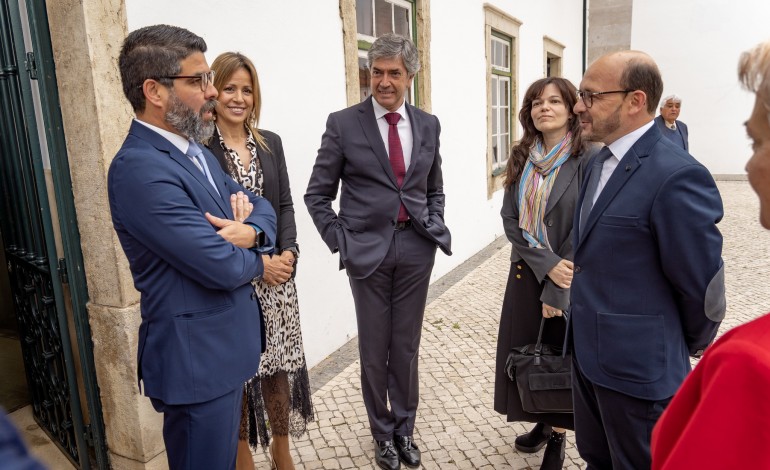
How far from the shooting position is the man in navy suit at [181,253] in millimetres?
1743

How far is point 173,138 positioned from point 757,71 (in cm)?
165

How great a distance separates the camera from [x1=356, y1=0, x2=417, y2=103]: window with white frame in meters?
5.15

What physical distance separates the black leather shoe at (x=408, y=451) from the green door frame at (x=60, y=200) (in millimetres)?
1507

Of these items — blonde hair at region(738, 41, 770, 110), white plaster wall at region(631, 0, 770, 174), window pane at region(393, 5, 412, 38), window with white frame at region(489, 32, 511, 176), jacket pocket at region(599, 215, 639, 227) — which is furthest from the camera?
white plaster wall at region(631, 0, 770, 174)

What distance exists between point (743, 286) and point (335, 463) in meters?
5.38

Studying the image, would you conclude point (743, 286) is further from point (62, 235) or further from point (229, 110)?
point (62, 235)

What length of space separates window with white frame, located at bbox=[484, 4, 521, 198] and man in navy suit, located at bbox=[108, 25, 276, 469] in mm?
6604

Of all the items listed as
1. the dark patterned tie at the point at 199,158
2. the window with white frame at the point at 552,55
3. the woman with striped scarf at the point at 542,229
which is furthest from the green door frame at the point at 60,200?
the window with white frame at the point at 552,55

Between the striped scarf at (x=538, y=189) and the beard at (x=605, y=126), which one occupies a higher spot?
the beard at (x=605, y=126)

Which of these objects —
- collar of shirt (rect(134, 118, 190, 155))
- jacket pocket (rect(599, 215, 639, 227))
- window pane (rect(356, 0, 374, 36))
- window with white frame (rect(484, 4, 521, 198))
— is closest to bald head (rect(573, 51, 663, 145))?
jacket pocket (rect(599, 215, 639, 227))

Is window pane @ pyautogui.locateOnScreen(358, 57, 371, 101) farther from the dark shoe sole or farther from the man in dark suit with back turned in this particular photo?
the dark shoe sole

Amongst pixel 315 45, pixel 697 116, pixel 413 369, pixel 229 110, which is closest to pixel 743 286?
pixel 413 369

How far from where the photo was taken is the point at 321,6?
14.0 ft

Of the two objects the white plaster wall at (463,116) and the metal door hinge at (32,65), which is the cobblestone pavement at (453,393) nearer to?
the white plaster wall at (463,116)
